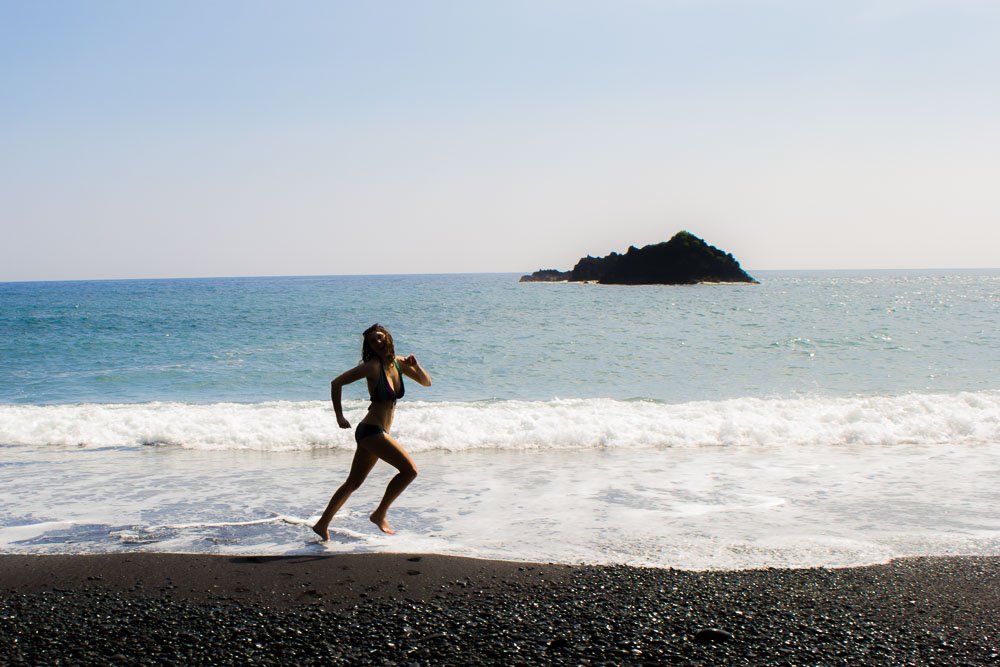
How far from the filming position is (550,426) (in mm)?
11867

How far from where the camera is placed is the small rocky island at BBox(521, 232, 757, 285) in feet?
304

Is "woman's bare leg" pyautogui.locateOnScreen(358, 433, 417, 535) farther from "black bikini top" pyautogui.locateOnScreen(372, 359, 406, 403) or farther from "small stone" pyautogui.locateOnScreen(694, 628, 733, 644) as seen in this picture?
"small stone" pyautogui.locateOnScreen(694, 628, 733, 644)

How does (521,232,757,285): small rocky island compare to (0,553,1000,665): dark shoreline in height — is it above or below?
above

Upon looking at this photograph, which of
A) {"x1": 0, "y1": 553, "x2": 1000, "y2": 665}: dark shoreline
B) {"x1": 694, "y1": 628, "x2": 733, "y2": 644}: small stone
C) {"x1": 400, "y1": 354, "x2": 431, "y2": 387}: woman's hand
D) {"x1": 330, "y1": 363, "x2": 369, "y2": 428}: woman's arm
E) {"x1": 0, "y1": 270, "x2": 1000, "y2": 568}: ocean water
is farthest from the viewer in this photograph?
{"x1": 0, "y1": 270, "x2": 1000, "y2": 568}: ocean water

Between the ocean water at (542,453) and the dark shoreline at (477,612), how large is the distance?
1.69ft

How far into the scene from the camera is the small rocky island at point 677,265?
304ft

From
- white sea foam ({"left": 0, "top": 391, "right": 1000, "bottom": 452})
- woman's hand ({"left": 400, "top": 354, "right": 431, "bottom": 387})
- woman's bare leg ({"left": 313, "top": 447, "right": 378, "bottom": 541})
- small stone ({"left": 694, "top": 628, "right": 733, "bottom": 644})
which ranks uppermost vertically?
woman's hand ({"left": 400, "top": 354, "right": 431, "bottom": 387})

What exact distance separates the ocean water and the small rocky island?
67.5 metres

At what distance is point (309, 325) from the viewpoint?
121ft

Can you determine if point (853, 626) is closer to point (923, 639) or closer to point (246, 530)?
point (923, 639)

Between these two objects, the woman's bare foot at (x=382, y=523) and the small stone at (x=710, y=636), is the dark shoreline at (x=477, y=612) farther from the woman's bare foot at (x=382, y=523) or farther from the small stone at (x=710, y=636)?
the woman's bare foot at (x=382, y=523)

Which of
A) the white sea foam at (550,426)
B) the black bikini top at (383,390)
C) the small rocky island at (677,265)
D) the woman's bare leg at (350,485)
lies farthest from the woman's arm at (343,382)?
the small rocky island at (677,265)

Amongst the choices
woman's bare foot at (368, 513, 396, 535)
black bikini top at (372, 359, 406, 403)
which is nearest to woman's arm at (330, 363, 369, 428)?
black bikini top at (372, 359, 406, 403)

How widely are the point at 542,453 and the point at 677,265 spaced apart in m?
85.9
